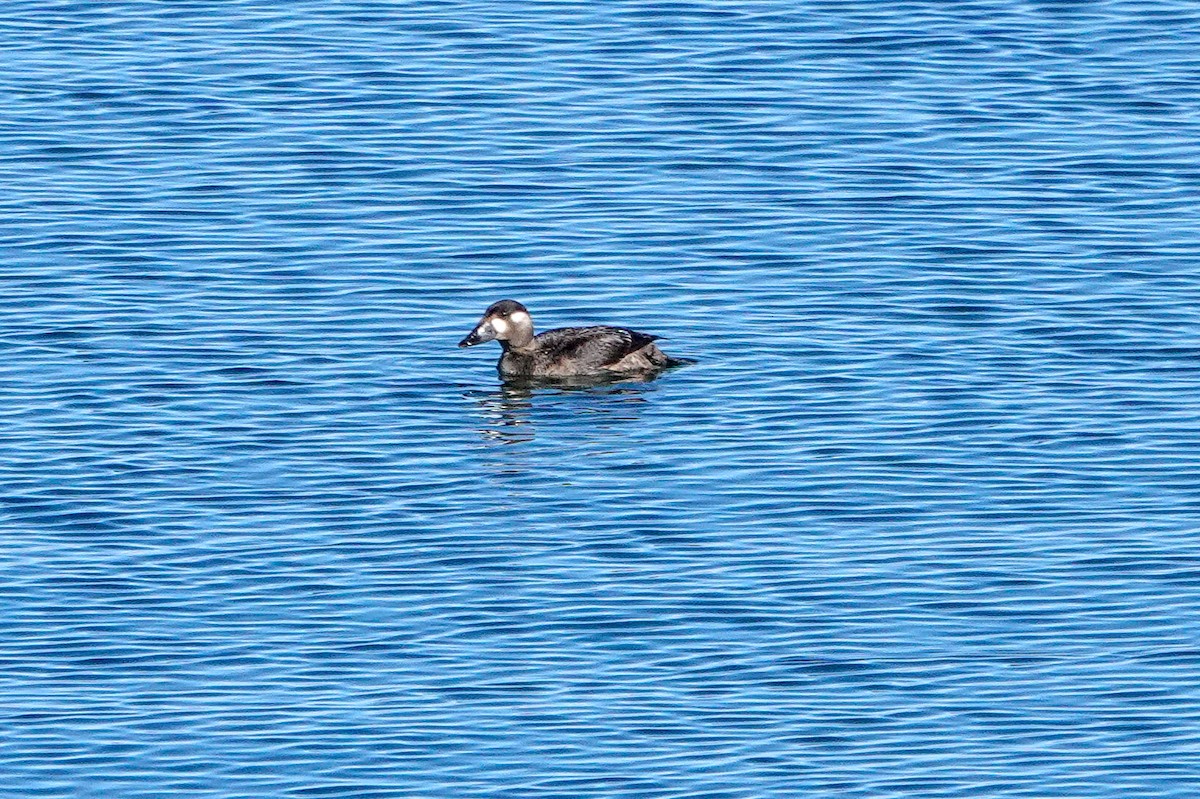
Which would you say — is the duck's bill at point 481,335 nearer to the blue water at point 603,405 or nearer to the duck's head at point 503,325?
the duck's head at point 503,325

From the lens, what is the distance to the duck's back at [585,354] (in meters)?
22.2

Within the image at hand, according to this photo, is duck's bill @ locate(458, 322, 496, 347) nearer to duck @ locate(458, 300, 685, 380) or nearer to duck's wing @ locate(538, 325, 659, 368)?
duck @ locate(458, 300, 685, 380)

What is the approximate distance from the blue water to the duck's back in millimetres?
268

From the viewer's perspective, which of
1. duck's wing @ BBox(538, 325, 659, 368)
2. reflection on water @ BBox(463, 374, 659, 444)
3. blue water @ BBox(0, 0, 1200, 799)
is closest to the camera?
blue water @ BBox(0, 0, 1200, 799)

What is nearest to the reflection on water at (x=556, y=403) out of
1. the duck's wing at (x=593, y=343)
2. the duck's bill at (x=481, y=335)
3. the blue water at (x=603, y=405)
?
the blue water at (x=603, y=405)

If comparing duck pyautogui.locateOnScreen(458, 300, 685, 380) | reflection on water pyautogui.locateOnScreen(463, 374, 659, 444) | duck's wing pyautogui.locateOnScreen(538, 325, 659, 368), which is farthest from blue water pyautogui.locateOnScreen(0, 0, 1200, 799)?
duck's wing pyautogui.locateOnScreen(538, 325, 659, 368)

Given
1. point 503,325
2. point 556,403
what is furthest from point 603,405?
point 503,325

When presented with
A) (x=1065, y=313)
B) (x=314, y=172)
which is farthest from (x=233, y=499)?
(x=314, y=172)

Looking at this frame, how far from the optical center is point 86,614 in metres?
16.5

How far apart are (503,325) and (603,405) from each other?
1.04 m

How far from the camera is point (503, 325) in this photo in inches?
874

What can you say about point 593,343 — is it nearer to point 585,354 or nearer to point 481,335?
point 585,354

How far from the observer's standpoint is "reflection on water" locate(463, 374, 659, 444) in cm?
2133

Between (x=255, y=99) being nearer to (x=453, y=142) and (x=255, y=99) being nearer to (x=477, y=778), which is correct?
(x=453, y=142)
